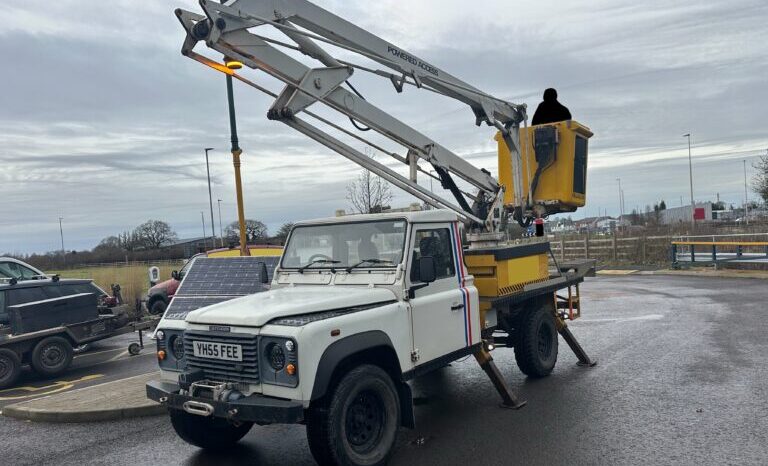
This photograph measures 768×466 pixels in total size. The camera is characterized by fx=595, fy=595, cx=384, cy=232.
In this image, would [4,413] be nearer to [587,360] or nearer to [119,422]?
[119,422]

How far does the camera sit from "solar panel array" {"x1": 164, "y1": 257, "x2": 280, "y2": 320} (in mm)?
8258

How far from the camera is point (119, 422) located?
703cm

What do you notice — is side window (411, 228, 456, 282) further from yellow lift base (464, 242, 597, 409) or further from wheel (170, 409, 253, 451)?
wheel (170, 409, 253, 451)

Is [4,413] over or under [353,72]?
under

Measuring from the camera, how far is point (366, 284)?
5.72 meters

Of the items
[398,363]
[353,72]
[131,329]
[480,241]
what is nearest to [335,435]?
[398,363]

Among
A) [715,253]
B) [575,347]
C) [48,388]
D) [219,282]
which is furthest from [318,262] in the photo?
[715,253]

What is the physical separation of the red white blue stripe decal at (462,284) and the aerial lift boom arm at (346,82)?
4.24 feet

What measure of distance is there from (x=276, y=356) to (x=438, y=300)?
76.6 inches

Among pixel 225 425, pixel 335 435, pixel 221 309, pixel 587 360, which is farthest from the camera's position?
pixel 587 360

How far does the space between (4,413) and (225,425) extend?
3.85 metres

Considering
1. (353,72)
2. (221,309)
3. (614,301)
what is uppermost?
(353,72)

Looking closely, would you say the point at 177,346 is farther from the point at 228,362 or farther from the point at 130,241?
the point at 130,241

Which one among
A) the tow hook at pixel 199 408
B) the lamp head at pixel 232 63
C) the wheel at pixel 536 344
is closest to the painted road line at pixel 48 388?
the tow hook at pixel 199 408
